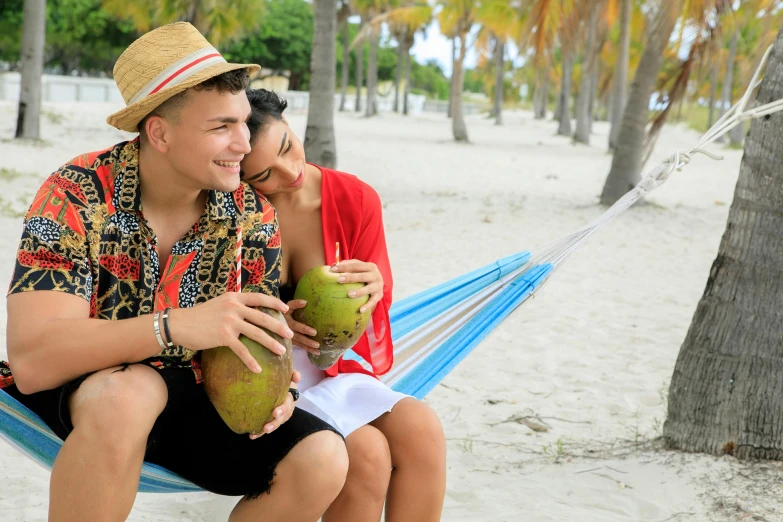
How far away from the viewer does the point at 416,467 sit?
5.67 feet

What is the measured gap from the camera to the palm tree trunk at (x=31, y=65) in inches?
405

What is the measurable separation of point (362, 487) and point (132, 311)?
0.58 meters

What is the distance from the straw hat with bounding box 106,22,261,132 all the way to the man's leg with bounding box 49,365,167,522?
52 cm

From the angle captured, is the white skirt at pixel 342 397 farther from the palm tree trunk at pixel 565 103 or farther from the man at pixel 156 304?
the palm tree trunk at pixel 565 103

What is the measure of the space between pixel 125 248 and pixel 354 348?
63cm

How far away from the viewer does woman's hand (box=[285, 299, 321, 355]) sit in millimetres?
1697

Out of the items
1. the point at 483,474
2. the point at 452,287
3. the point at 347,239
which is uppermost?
the point at 347,239

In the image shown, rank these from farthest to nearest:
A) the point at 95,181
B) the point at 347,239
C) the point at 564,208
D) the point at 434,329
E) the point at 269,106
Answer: the point at 564,208, the point at 434,329, the point at 347,239, the point at 269,106, the point at 95,181

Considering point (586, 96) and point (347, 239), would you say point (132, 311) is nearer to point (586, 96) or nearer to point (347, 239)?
point (347, 239)

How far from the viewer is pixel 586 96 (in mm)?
20078

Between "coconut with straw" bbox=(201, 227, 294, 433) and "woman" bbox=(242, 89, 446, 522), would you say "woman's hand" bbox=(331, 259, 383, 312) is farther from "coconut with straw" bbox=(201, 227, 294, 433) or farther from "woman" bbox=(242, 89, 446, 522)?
"coconut with straw" bbox=(201, 227, 294, 433)

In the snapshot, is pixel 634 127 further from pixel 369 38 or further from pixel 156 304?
pixel 369 38

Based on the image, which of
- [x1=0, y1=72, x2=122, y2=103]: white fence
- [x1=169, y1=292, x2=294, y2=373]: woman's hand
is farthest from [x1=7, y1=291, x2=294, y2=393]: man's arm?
[x1=0, y1=72, x2=122, y2=103]: white fence

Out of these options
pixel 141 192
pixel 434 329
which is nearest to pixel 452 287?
pixel 434 329
